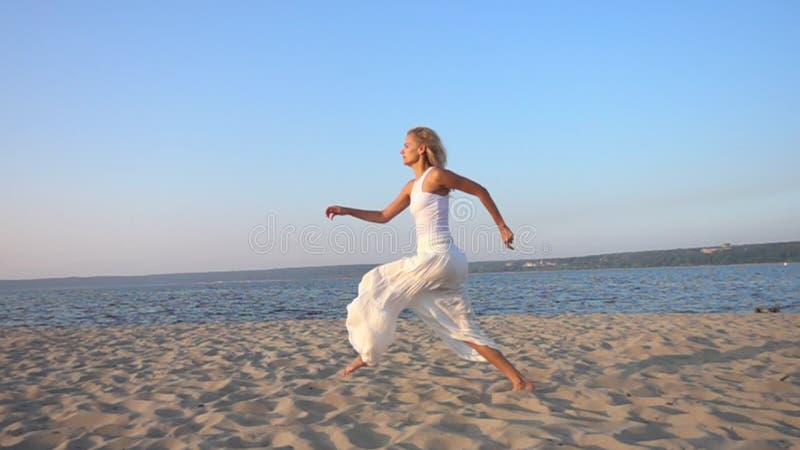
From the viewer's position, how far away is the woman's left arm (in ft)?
14.9

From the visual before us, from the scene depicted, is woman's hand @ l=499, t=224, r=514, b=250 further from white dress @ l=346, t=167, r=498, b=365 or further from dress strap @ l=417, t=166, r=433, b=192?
dress strap @ l=417, t=166, r=433, b=192

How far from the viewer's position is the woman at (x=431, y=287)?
455 centimetres

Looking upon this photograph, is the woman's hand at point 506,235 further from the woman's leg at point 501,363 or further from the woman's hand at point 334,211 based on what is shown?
the woman's hand at point 334,211

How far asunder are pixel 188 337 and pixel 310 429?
270 inches

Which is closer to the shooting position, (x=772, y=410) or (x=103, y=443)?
(x=103, y=443)

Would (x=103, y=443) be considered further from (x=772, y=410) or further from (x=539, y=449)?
(x=772, y=410)

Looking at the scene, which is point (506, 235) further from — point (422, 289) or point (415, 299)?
point (415, 299)

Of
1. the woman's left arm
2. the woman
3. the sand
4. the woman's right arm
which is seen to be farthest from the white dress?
the sand

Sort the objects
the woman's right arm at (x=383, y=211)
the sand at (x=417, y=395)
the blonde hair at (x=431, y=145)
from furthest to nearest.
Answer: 1. the woman's right arm at (x=383, y=211)
2. the blonde hair at (x=431, y=145)
3. the sand at (x=417, y=395)

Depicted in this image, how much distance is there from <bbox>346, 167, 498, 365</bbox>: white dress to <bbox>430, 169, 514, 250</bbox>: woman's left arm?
115mm

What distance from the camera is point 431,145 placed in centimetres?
479

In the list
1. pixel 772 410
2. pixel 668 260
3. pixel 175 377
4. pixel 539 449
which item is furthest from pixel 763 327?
pixel 668 260

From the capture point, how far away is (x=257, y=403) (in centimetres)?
466

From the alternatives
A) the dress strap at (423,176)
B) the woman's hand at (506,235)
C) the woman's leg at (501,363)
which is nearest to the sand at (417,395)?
the woman's leg at (501,363)
